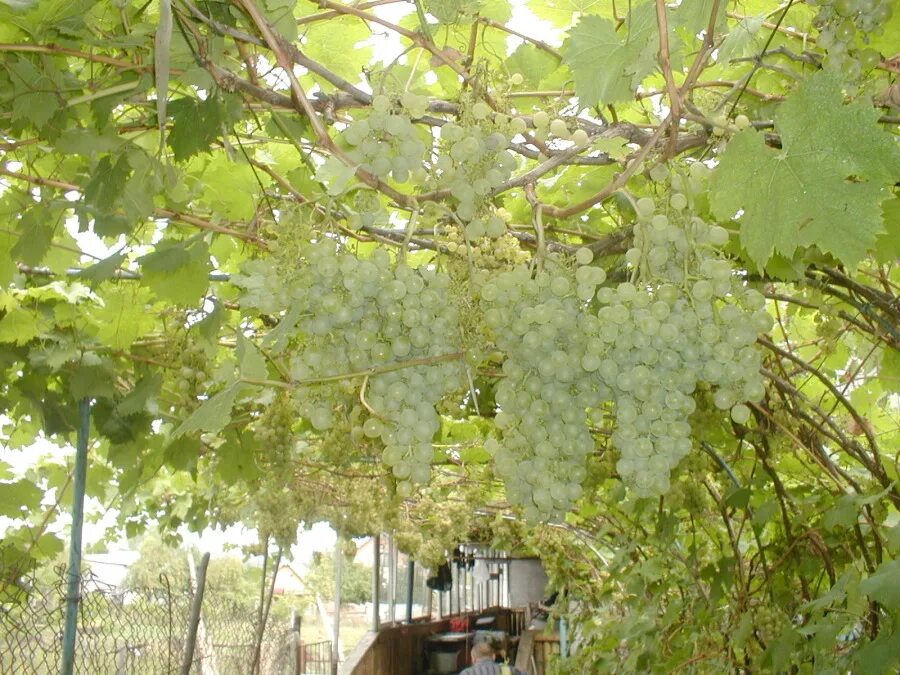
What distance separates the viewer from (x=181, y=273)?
2.52m

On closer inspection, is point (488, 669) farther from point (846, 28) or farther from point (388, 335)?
point (846, 28)

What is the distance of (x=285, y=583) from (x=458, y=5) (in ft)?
96.6

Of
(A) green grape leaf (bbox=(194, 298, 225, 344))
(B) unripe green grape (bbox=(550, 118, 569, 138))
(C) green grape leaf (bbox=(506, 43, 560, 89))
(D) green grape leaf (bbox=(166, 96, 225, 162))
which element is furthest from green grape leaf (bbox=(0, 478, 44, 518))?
(B) unripe green grape (bbox=(550, 118, 569, 138))

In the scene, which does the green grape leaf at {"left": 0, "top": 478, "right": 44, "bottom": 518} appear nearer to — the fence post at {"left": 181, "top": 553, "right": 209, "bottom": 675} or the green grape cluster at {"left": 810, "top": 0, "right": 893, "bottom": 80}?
the fence post at {"left": 181, "top": 553, "right": 209, "bottom": 675}

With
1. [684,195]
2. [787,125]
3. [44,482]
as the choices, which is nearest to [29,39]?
[684,195]

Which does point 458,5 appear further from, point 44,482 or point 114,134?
point 44,482

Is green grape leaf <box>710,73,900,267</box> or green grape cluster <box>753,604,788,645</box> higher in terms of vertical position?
green grape leaf <box>710,73,900,267</box>

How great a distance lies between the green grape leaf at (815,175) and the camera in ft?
3.72

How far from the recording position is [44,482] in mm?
7172

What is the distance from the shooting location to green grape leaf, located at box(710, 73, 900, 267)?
3.72 ft

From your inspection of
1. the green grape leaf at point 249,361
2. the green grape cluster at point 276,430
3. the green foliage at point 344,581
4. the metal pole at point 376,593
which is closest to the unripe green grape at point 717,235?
the green grape leaf at point 249,361

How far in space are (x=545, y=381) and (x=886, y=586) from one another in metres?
1.12

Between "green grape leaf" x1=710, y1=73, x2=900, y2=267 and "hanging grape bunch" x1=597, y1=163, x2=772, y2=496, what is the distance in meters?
0.08

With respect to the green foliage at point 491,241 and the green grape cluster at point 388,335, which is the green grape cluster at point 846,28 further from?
the green grape cluster at point 388,335
